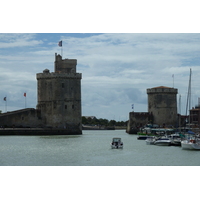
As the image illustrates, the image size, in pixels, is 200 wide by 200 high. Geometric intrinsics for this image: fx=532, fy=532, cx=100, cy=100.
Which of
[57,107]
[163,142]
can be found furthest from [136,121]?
[163,142]

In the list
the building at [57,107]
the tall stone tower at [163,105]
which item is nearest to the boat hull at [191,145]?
the building at [57,107]

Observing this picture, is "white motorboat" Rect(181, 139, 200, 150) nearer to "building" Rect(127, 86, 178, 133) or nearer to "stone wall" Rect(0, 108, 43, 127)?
"stone wall" Rect(0, 108, 43, 127)

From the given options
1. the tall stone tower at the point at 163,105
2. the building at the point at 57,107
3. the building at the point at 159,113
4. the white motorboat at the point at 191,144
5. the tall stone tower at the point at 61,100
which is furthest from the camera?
the tall stone tower at the point at 163,105

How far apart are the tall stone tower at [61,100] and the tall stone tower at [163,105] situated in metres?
18.0

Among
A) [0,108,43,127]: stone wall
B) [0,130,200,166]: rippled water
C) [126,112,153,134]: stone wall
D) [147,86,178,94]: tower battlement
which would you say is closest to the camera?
[0,130,200,166]: rippled water

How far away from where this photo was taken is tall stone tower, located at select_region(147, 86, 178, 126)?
3455 inches

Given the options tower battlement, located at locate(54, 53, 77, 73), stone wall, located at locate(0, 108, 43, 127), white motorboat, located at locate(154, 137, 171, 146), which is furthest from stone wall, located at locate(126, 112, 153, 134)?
white motorboat, located at locate(154, 137, 171, 146)

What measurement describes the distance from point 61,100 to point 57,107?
117 cm

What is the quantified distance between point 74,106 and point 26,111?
22.1ft

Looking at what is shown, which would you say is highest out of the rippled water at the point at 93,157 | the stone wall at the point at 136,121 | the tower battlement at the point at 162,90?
the tower battlement at the point at 162,90

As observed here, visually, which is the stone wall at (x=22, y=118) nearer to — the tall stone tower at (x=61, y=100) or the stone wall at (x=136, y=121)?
the tall stone tower at (x=61, y=100)

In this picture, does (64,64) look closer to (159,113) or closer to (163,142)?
(159,113)

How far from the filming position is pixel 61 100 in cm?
7369

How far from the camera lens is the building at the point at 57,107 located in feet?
242
